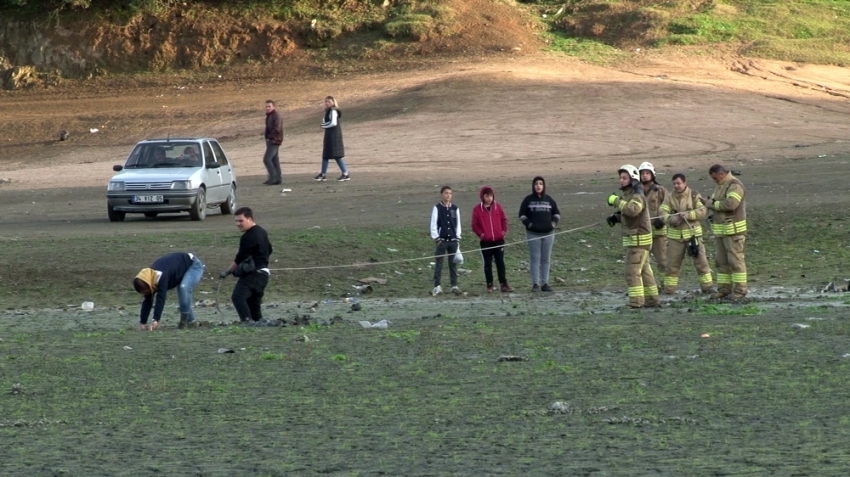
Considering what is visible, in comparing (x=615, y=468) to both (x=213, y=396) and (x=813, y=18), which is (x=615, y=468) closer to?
(x=213, y=396)

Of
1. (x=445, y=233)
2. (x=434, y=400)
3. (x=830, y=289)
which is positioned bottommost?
(x=830, y=289)

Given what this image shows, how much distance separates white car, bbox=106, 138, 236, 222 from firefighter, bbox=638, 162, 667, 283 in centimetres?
925

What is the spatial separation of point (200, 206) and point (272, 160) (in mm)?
5385

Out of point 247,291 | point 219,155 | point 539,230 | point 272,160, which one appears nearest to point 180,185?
point 219,155

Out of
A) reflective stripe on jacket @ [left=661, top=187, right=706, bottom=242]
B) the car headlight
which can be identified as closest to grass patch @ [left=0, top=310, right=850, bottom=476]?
reflective stripe on jacket @ [left=661, top=187, right=706, bottom=242]

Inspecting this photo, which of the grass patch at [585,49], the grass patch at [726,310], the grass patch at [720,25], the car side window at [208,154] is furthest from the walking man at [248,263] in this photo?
the grass patch at [720,25]

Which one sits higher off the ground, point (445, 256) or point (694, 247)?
point (694, 247)

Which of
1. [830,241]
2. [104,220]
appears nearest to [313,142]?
[104,220]

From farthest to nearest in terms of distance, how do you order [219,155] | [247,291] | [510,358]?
[219,155] < [247,291] < [510,358]

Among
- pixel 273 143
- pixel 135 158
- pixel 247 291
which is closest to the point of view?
pixel 247 291

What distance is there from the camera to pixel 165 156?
79.2ft

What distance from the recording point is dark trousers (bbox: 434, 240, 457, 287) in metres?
17.6

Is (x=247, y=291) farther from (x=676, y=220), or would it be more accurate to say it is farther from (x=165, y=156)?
(x=165, y=156)

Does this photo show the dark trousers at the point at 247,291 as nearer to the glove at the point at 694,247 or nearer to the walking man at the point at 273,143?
the glove at the point at 694,247
